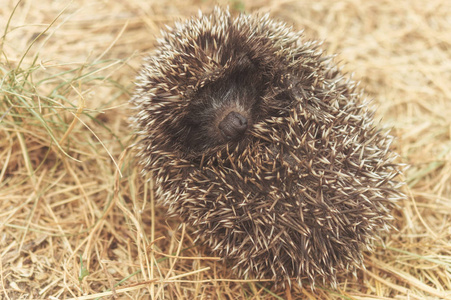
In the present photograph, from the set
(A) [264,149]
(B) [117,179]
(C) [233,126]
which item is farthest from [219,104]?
(B) [117,179]

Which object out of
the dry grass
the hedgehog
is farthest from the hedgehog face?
the dry grass

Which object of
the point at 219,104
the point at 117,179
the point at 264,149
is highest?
the point at 219,104

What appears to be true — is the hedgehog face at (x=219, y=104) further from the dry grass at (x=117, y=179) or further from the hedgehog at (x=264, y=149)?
the dry grass at (x=117, y=179)

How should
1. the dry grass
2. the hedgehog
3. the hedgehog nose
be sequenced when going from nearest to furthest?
the hedgehog → the hedgehog nose → the dry grass

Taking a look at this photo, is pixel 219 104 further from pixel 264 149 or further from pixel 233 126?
pixel 264 149

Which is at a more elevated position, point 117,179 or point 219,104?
point 219,104

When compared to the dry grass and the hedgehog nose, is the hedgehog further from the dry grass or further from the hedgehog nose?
the dry grass
